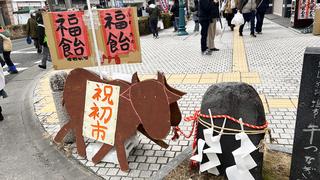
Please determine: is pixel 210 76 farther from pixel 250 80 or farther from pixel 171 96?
pixel 171 96

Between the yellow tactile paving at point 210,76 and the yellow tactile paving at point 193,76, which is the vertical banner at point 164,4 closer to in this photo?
the yellow tactile paving at point 193,76

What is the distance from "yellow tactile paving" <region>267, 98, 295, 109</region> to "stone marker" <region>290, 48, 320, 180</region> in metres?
2.39

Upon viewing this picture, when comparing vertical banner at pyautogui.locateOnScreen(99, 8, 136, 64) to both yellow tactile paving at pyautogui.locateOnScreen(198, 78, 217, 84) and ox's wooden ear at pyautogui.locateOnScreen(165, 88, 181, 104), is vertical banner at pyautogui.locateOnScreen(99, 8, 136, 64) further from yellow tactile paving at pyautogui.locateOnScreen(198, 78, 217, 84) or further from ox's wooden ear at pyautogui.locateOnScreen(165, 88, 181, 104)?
yellow tactile paving at pyautogui.locateOnScreen(198, 78, 217, 84)

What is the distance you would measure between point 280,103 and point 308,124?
271 centimetres

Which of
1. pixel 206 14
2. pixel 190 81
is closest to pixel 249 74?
pixel 190 81

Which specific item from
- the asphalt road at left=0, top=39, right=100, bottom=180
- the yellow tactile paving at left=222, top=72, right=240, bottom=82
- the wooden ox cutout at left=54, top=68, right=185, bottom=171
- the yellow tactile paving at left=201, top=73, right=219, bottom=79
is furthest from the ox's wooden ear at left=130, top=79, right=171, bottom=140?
the yellow tactile paving at left=201, top=73, right=219, bottom=79


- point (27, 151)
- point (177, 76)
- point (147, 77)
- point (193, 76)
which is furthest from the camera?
point (147, 77)

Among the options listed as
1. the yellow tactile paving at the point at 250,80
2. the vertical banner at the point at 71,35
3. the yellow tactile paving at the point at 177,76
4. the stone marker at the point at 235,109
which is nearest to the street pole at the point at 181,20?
Result: the yellow tactile paving at the point at 177,76

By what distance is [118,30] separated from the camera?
138 inches

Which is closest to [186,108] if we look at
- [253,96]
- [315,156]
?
[253,96]

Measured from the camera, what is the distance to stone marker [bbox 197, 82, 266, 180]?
2.69 metres

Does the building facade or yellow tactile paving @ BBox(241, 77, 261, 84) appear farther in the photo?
the building facade

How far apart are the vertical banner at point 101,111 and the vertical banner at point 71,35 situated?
484mm

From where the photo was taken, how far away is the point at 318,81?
2246 millimetres
